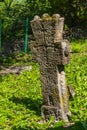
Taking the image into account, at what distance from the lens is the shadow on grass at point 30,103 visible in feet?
29.9

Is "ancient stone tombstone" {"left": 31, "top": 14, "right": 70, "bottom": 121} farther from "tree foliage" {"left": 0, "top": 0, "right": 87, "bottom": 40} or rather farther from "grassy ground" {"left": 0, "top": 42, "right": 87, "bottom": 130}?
"tree foliage" {"left": 0, "top": 0, "right": 87, "bottom": 40}

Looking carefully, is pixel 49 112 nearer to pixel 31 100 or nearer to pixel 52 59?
pixel 52 59

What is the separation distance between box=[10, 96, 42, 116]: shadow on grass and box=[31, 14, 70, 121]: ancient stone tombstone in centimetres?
54

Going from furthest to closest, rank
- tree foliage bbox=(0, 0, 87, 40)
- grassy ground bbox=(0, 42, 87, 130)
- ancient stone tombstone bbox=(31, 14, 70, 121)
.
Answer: tree foliage bbox=(0, 0, 87, 40)
grassy ground bbox=(0, 42, 87, 130)
ancient stone tombstone bbox=(31, 14, 70, 121)

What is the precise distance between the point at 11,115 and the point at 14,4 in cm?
1402

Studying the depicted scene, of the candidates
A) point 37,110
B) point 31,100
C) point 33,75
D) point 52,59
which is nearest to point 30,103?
point 31,100

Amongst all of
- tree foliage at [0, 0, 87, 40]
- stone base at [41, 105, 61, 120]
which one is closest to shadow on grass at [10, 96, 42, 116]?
stone base at [41, 105, 61, 120]

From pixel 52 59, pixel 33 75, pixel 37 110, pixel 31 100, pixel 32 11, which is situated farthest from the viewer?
pixel 32 11

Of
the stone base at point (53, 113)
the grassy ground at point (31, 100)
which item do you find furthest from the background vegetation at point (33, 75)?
the stone base at point (53, 113)

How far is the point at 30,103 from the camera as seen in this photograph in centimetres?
959

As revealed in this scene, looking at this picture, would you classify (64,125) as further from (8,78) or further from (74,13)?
(74,13)

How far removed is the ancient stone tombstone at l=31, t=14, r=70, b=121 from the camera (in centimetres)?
803

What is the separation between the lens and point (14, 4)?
2225 cm

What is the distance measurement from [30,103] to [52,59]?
175 centimetres
